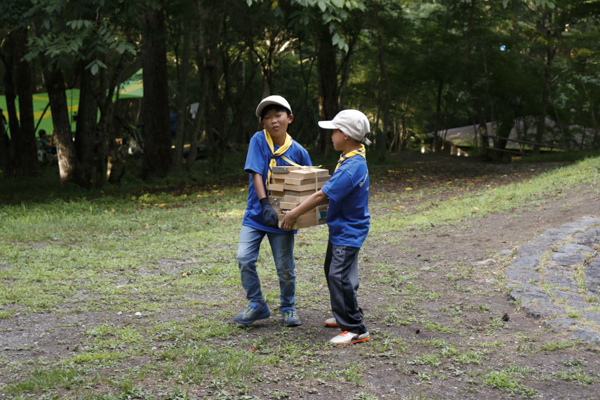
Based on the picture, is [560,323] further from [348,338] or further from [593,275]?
[348,338]

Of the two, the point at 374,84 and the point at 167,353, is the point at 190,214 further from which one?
the point at 374,84

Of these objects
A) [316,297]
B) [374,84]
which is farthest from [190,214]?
[374,84]

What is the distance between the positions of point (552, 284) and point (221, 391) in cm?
349

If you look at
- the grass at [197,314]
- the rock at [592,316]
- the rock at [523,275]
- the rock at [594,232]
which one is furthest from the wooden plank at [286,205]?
the rock at [594,232]

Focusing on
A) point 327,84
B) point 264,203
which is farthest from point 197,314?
point 327,84

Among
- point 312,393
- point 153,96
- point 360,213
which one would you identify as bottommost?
point 312,393

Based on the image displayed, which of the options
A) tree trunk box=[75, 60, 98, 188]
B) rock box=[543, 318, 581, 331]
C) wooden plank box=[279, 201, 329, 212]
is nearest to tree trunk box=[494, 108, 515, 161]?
tree trunk box=[75, 60, 98, 188]

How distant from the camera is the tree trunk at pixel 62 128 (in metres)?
12.2

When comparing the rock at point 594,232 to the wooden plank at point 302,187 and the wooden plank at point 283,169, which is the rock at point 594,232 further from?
the wooden plank at point 283,169

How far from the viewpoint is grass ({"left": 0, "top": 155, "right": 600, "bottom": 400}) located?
3438 millimetres

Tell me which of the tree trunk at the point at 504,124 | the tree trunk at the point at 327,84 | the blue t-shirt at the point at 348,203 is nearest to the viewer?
the blue t-shirt at the point at 348,203

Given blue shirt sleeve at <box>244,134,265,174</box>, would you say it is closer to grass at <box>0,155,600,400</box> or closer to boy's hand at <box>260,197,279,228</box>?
boy's hand at <box>260,197,279,228</box>

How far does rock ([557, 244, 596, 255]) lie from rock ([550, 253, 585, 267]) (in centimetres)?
12

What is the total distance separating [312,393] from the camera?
10.9ft
